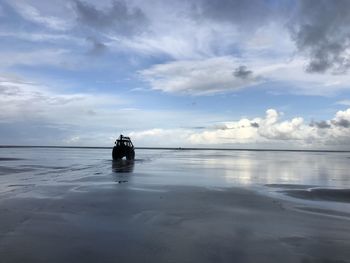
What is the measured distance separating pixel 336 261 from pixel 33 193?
1543 centimetres

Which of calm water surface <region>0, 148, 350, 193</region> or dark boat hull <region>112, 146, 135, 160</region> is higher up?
dark boat hull <region>112, 146, 135, 160</region>

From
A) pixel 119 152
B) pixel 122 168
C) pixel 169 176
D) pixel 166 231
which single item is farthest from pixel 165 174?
pixel 119 152

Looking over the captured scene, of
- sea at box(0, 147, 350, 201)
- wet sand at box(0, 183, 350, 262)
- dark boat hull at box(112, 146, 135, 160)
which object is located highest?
dark boat hull at box(112, 146, 135, 160)

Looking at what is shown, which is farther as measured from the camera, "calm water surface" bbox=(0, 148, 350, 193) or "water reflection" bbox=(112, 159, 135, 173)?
"water reflection" bbox=(112, 159, 135, 173)

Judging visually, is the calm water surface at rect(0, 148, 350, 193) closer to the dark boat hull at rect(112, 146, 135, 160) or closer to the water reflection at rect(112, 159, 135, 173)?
the water reflection at rect(112, 159, 135, 173)

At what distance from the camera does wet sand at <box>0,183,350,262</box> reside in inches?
355

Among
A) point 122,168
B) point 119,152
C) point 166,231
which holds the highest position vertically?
point 119,152

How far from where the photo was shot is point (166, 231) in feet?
37.9

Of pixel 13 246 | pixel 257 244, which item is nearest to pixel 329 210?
pixel 257 244

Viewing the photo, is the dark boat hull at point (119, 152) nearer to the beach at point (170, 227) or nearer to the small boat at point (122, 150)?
the small boat at point (122, 150)

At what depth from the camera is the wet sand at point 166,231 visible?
9.02m

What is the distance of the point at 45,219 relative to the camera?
42.8 ft

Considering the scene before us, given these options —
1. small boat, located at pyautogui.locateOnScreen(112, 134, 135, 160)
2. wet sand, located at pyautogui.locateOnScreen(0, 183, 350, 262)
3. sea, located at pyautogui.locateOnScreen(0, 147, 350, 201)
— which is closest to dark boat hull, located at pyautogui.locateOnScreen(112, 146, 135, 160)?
small boat, located at pyautogui.locateOnScreen(112, 134, 135, 160)

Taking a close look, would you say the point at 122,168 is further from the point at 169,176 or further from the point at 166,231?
the point at 166,231
